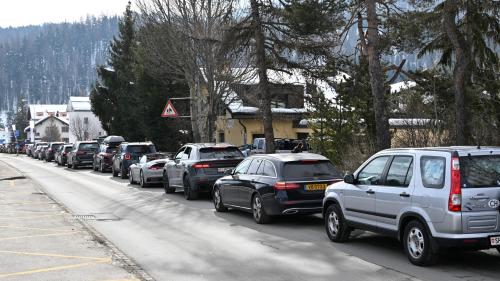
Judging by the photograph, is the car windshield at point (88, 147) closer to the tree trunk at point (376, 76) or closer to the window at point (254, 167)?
the tree trunk at point (376, 76)

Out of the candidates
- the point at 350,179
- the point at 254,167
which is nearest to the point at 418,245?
the point at 350,179

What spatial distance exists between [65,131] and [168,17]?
4495 inches

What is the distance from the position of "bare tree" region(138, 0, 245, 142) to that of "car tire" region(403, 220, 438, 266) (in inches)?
788

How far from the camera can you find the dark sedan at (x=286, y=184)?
12.1 meters

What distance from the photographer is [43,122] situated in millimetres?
130250

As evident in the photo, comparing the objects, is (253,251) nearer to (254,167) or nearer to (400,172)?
(400,172)

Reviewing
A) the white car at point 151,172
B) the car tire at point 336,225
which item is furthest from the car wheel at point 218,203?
the white car at point 151,172

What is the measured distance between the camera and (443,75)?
22.9 metres

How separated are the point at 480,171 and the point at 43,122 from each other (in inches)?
5170

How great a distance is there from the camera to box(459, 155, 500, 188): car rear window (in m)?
7.77

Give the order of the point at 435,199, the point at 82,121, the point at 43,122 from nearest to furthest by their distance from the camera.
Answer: the point at 435,199
the point at 82,121
the point at 43,122

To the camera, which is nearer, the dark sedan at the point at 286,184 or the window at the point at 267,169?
the dark sedan at the point at 286,184

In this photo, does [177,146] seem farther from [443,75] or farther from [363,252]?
[363,252]

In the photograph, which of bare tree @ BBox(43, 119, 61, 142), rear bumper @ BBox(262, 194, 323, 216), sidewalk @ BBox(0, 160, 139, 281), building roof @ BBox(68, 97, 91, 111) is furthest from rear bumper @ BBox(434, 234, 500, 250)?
building roof @ BBox(68, 97, 91, 111)
